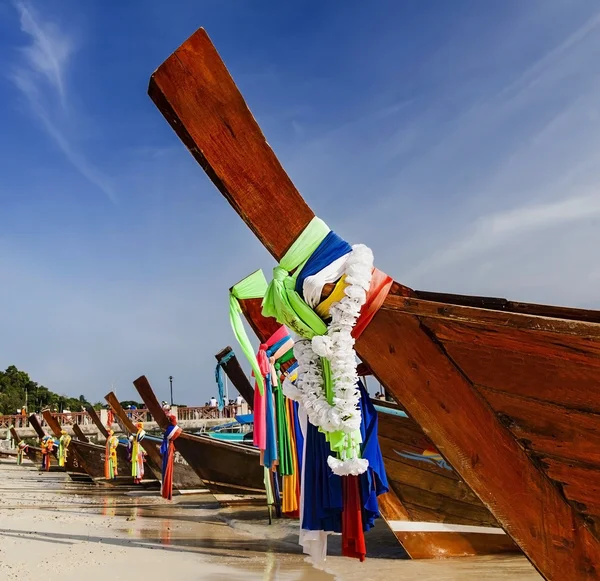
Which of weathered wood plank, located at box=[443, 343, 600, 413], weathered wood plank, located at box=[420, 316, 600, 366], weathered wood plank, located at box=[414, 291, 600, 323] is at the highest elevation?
weathered wood plank, located at box=[414, 291, 600, 323]

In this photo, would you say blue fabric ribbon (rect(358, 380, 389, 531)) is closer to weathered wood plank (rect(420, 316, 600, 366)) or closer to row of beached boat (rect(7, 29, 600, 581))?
row of beached boat (rect(7, 29, 600, 581))

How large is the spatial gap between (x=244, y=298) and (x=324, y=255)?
2789 millimetres

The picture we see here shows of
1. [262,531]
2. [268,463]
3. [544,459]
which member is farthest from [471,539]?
[544,459]

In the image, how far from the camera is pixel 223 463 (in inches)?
466

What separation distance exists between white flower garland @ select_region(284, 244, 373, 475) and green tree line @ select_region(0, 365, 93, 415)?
53.1 metres

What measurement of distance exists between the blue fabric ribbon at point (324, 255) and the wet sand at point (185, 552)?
3.56m

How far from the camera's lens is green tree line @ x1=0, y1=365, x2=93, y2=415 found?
165ft

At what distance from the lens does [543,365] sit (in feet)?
7.14

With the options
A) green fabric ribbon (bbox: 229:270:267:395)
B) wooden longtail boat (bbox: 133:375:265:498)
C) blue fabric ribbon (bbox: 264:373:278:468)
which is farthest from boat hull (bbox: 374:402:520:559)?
wooden longtail boat (bbox: 133:375:265:498)

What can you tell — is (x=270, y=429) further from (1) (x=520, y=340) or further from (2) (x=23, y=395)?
(2) (x=23, y=395)

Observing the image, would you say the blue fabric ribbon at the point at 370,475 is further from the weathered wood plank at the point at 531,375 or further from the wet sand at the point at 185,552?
the wet sand at the point at 185,552

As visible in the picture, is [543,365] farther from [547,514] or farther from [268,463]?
[268,463]

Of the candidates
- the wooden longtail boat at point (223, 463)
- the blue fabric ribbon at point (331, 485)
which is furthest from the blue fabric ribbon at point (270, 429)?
the wooden longtail boat at point (223, 463)

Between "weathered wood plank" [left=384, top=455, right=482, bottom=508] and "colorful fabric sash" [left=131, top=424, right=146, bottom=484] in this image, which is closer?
"weathered wood plank" [left=384, top=455, right=482, bottom=508]
